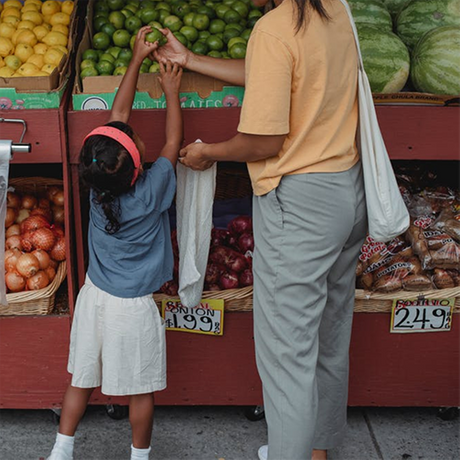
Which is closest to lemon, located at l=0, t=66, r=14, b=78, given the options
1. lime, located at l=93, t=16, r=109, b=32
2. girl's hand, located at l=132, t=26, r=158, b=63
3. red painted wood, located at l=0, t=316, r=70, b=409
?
lime, located at l=93, t=16, r=109, b=32

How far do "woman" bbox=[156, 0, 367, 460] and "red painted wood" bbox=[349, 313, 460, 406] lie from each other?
1.78ft

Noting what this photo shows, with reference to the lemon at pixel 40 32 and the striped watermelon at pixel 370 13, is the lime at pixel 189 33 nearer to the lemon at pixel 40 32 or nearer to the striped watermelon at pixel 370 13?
the lemon at pixel 40 32

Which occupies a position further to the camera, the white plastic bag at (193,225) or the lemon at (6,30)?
the lemon at (6,30)

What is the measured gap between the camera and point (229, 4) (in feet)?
10.00

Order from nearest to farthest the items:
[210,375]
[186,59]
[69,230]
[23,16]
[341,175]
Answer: [341,175]
[186,59]
[69,230]
[210,375]
[23,16]

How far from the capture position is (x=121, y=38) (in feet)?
9.37

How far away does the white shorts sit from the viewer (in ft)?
7.72

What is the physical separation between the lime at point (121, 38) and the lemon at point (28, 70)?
372mm

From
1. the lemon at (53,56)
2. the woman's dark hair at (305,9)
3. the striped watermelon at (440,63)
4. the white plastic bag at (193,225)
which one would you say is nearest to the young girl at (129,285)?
the white plastic bag at (193,225)

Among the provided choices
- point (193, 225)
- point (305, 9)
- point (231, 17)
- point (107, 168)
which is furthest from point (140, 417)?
point (231, 17)

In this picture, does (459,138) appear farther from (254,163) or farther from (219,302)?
(219,302)

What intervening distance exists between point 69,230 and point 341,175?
4.01 feet

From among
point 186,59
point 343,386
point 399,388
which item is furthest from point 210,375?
point 186,59

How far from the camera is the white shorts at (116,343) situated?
2.35 meters
